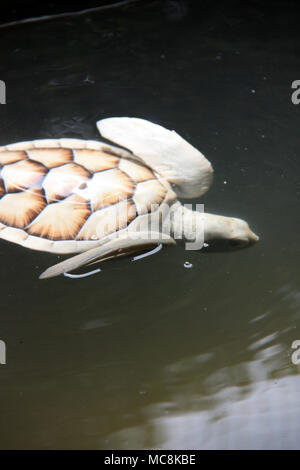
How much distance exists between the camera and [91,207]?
1.83 metres

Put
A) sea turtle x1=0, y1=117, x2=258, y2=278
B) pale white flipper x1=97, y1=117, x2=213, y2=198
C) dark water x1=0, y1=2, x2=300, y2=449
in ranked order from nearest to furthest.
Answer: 1. dark water x1=0, y1=2, x2=300, y2=449
2. sea turtle x1=0, y1=117, x2=258, y2=278
3. pale white flipper x1=97, y1=117, x2=213, y2=198

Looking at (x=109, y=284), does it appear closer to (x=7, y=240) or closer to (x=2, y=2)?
(x=7, y=240)

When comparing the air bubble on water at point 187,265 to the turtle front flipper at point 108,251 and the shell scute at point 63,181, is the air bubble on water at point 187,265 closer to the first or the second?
the turtle front flipper at point 108,251

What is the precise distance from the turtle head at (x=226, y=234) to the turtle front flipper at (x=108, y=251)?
0.21 m

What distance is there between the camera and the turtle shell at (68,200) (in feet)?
5.95

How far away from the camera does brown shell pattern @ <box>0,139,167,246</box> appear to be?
71.6 inches

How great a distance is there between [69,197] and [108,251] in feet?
0.98

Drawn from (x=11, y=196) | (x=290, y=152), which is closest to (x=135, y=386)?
(x=11, y=196)

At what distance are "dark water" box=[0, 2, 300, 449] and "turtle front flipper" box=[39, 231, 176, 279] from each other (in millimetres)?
126

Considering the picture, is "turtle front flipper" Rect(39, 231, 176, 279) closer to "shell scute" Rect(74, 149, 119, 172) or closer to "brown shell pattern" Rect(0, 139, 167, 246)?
"brown shell pattern" Rect(0, 139, 167, 246)

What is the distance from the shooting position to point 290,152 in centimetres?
235

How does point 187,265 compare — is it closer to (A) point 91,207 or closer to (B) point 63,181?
(A) point 91,207

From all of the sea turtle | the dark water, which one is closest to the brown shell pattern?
the sea turtle

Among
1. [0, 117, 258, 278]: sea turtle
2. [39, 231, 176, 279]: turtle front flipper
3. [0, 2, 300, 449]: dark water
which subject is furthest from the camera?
[0, 117, 258, 278]: sea turtle
